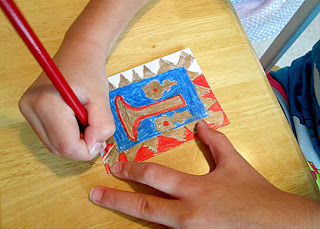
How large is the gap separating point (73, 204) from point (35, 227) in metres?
0.07

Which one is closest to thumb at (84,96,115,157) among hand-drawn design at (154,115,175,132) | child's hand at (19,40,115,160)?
child's hand at (19,40,115,160)

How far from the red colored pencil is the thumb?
1 centimetres

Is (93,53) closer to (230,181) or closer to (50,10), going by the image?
(50,10)

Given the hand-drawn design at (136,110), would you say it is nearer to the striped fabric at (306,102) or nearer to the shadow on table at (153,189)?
the shadow on table at (153,189)

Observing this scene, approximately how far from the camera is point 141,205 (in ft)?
1.34

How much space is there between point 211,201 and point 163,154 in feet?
0.40

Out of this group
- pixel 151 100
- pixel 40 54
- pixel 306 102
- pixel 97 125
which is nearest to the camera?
pixel 40 54

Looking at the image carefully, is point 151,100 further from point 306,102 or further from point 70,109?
point 306,102

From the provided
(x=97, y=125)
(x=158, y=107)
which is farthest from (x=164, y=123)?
(x=97, y=125)

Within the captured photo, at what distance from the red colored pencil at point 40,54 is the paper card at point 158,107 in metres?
0.10

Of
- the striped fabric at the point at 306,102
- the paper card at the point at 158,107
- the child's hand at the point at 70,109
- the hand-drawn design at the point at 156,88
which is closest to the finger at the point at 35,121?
the child's hand at the point at 70,109

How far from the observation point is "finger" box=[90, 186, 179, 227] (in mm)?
404

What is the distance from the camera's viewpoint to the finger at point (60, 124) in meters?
0.39

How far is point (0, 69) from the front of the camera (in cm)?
51
